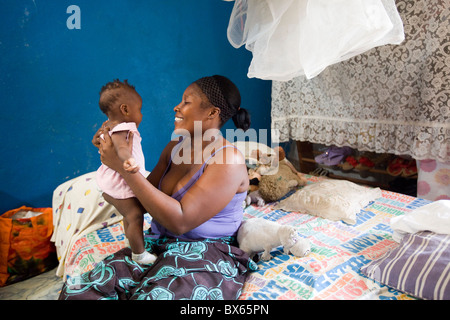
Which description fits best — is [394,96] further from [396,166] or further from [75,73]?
[75,73]

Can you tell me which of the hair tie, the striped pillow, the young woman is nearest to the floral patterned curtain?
the striped pillow

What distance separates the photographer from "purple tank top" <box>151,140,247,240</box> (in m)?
1.27

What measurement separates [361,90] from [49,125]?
238 centimetres


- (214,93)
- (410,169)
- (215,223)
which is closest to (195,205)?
(215,223)

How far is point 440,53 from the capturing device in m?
2.01

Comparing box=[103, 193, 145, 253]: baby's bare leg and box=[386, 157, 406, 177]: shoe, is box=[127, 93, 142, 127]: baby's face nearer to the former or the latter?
box=[103, 193, 145, 253]: baby's bare leg

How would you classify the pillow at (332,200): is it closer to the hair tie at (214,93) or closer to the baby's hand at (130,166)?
the hair tie at (214,93)

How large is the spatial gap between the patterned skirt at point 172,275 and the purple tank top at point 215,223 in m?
0.03

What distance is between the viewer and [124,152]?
1133 mm

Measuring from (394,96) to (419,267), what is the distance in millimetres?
1544

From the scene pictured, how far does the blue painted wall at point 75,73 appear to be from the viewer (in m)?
2.11

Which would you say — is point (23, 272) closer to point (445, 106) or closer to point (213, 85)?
point (213, 85)

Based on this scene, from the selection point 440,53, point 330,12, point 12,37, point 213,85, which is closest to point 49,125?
point 12,37

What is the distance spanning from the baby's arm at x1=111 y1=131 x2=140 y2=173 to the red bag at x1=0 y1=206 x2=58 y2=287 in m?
1.45
